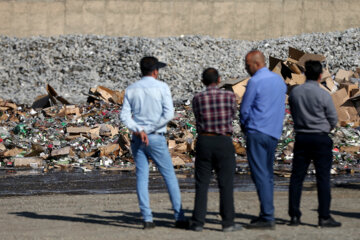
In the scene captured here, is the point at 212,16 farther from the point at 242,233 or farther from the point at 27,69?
the point at 242,233

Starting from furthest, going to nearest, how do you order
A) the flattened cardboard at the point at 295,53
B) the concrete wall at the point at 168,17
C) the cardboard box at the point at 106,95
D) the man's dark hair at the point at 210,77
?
the concrete wall at the point at 168,17
the cardboard box at the point at 106,95
the flattened cardboard at the point at 295,53
the man's dark hair at the point at 210,77

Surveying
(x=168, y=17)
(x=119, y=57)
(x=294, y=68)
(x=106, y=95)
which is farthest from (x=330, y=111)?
(x=168, y=17)

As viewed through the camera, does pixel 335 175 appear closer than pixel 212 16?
Yes

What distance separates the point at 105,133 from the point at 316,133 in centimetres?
1091

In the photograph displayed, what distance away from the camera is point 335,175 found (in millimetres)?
13211

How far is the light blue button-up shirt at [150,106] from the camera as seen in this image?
728 cm

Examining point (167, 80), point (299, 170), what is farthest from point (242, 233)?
point (167, 80)

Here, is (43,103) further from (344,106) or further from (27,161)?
(344,106)

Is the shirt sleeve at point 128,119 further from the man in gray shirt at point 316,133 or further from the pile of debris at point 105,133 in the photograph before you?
the pile of debris at point 105,133

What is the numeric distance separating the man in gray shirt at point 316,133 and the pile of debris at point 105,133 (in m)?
5.79

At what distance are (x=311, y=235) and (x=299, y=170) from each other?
0.76 meters

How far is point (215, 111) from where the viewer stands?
23.2 feet

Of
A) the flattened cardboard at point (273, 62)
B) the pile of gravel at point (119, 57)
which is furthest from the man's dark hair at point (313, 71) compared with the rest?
the pile of gravel at point (119, 57)

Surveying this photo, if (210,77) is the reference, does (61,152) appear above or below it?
below
